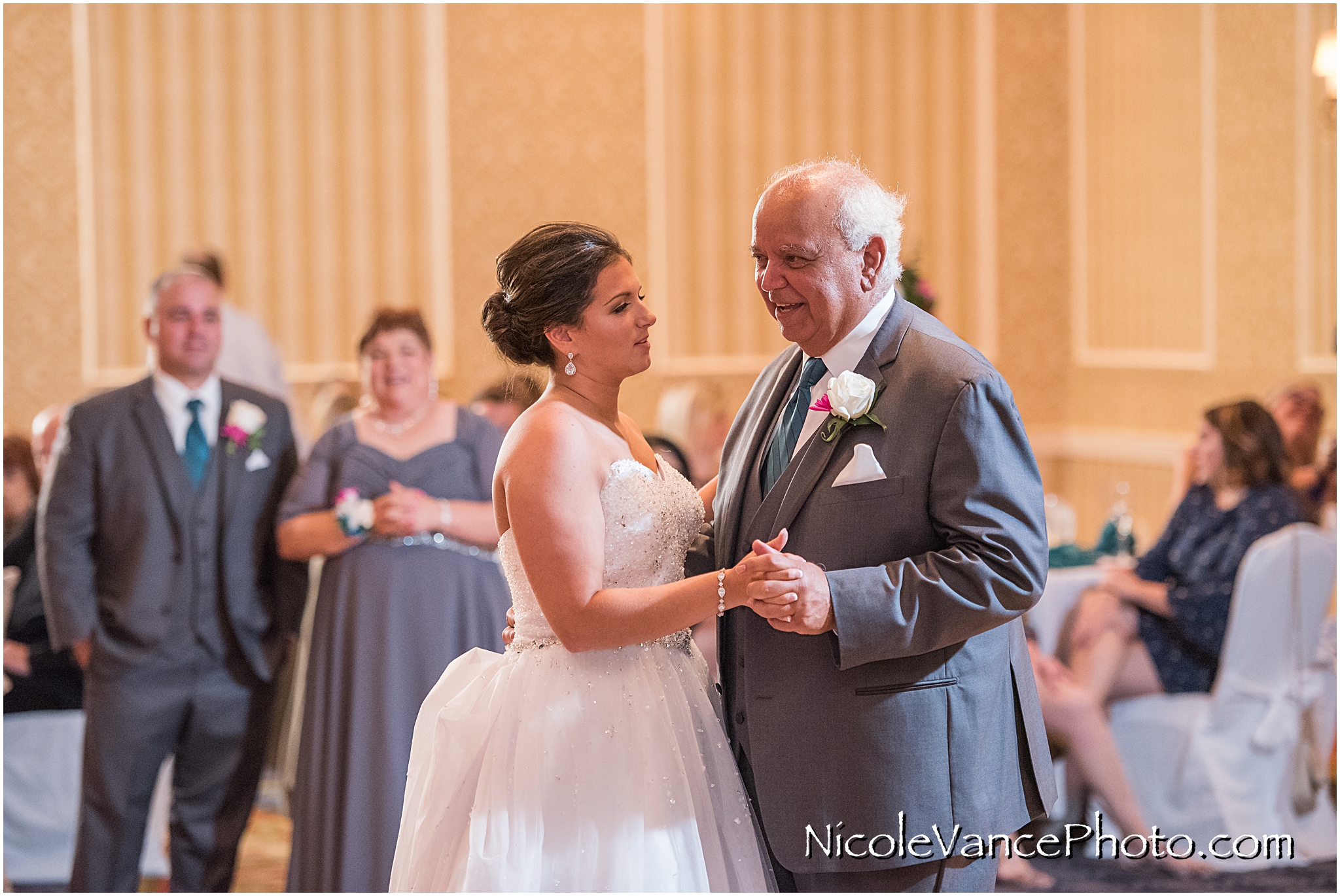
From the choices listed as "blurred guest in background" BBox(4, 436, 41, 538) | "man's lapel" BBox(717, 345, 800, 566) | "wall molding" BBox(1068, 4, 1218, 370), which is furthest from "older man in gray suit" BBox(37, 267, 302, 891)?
"wall molding" BBox(1068, 4, 1218, 370)

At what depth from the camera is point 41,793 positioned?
13.6 feet

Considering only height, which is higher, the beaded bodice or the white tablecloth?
the beaded bodice

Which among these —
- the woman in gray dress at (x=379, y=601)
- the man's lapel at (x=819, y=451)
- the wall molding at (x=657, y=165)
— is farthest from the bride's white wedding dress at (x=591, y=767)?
the wall molding at (x=657, y=165)

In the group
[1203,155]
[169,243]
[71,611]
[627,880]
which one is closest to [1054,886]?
[627,880]

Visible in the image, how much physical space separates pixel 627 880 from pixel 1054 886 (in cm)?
231

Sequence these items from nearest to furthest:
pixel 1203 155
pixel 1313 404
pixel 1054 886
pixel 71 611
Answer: pixel 71 611 < pixel 1054 886 < pixel 1313 404 < pixel 1203 155

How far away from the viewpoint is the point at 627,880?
210 cm

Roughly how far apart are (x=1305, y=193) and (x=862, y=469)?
16.7ft

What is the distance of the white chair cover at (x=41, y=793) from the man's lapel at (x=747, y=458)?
8.82 ft

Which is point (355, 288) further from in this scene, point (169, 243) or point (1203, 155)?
point (1203, 155)

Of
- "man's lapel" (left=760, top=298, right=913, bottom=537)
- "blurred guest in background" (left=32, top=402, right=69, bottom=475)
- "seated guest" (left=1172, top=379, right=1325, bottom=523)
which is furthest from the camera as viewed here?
"seated guest" (left=1172, top=379, right=1325, bottom=523)

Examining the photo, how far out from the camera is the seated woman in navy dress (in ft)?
13.8

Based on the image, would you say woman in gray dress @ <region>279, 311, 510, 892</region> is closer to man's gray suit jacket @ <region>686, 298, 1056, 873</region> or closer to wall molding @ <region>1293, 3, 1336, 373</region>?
man's gray suit jacket @ <region>686, 298, 1056, 873</region>

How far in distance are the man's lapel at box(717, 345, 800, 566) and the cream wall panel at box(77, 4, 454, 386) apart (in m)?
5.07
